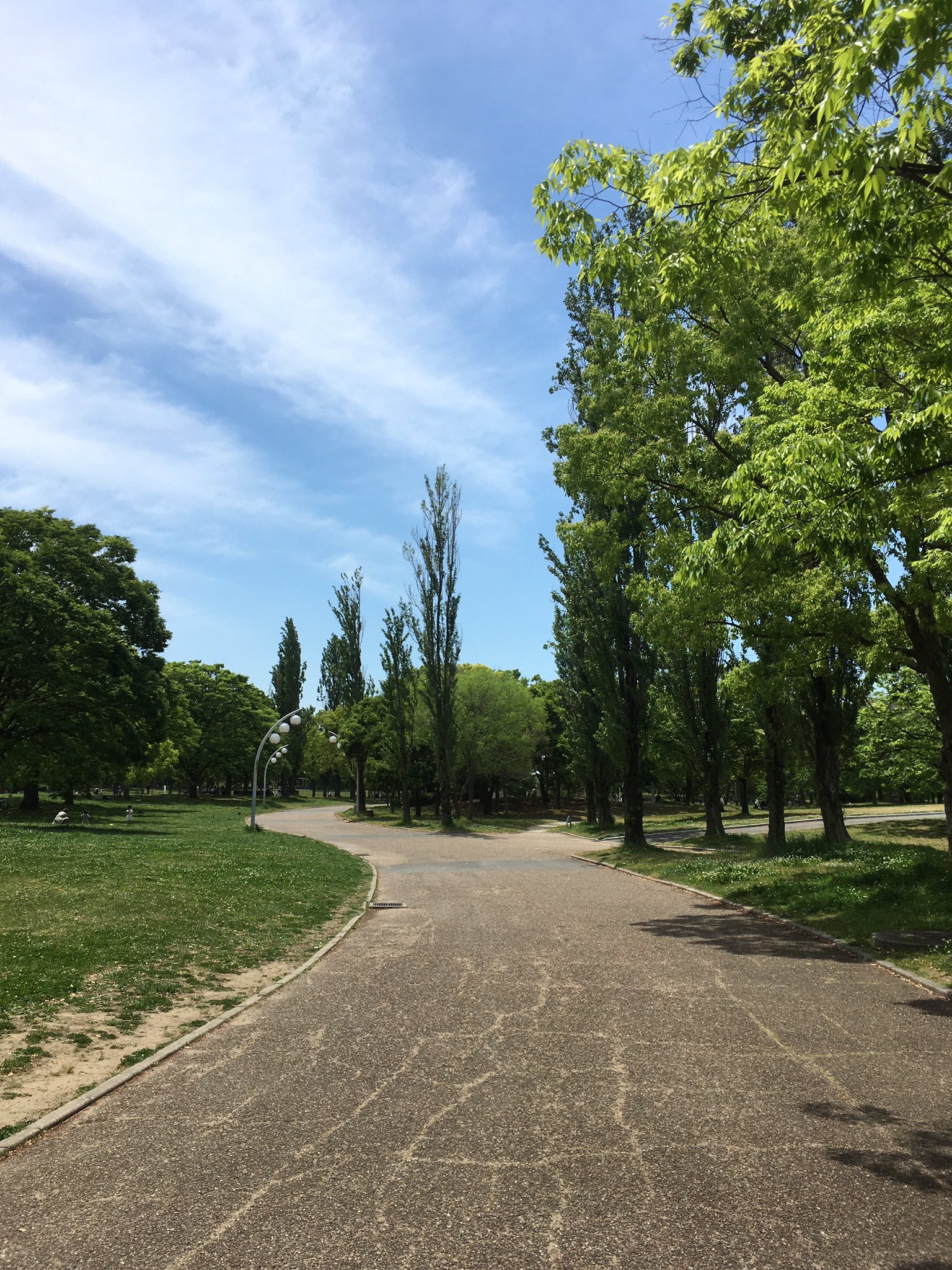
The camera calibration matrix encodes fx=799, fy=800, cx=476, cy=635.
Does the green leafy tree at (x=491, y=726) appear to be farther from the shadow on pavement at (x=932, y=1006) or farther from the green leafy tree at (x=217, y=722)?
the shadow on pavement at (x=932, y=1006)

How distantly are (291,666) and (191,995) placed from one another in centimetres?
7768

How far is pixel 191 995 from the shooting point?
779cm

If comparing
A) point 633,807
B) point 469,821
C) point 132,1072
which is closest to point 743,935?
point 132,1072

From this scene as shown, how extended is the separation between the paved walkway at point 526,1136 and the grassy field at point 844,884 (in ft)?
7.44

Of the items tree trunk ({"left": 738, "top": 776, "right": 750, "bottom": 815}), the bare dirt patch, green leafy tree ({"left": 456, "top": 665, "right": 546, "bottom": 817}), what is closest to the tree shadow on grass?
the bare dirt patch

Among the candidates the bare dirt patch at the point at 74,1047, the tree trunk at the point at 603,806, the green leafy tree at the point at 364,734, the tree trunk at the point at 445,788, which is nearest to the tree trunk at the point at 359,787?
the green leafy tree at the point at 364,734

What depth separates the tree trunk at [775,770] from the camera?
21484 millimetres

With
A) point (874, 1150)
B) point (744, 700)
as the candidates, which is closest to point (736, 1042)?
point (874, 1150)

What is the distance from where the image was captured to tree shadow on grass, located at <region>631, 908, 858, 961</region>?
959cm

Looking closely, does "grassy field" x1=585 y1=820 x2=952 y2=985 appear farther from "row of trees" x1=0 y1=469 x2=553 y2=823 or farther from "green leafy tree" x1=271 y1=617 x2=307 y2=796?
"green leafy tree" x1=271 y1=617 x2=307 y2=796

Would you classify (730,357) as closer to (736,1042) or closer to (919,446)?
(919,446)

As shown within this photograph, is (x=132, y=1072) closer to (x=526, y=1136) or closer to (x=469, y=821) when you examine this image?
(x=526, y=1136)

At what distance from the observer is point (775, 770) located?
876 inches

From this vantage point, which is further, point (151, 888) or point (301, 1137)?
point (151, 888)
